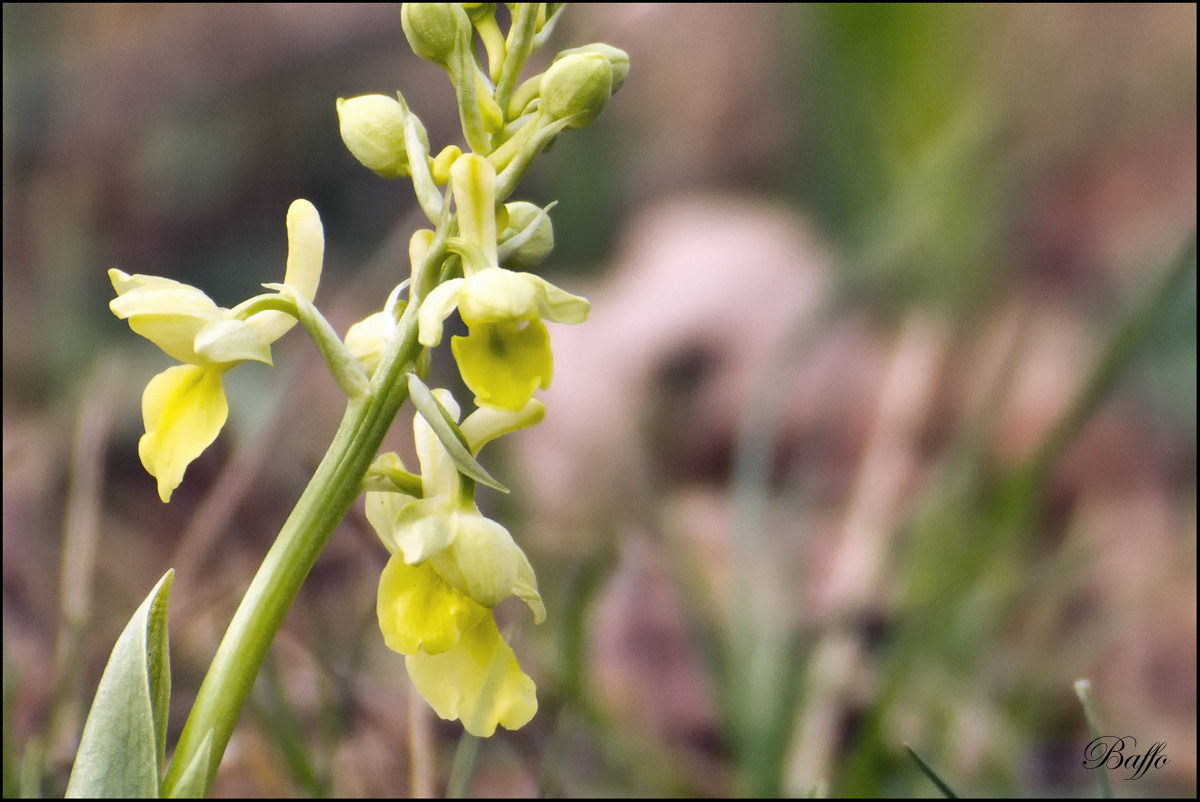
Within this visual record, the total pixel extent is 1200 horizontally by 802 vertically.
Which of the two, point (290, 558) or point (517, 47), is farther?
point (517, 47)

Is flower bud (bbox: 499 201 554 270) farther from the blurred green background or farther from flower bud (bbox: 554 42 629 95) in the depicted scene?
the blurred green background

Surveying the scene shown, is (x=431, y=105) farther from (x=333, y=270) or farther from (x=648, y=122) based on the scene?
(x=333, y=270)

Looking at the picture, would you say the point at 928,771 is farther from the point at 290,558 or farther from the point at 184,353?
the point at 184,353

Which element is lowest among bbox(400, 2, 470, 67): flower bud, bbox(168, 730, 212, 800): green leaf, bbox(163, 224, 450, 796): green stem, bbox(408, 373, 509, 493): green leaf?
bbox(168, 730, 212, 800): green leaf

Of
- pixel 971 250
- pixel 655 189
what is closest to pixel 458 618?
pixel 971 250

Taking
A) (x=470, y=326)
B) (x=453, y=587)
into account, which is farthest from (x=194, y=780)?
(x=470, y=326)

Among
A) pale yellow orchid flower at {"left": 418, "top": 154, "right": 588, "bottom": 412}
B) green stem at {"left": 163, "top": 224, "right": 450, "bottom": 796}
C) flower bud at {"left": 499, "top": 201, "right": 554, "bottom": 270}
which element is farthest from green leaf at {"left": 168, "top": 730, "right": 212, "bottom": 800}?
flower bud at {"left": 499, "top": 201, "right": 554, "bottom": 270}

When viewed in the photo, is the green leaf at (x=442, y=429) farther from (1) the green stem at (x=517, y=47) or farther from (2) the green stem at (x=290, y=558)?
(1) the green stem at (x=517, y=47)
